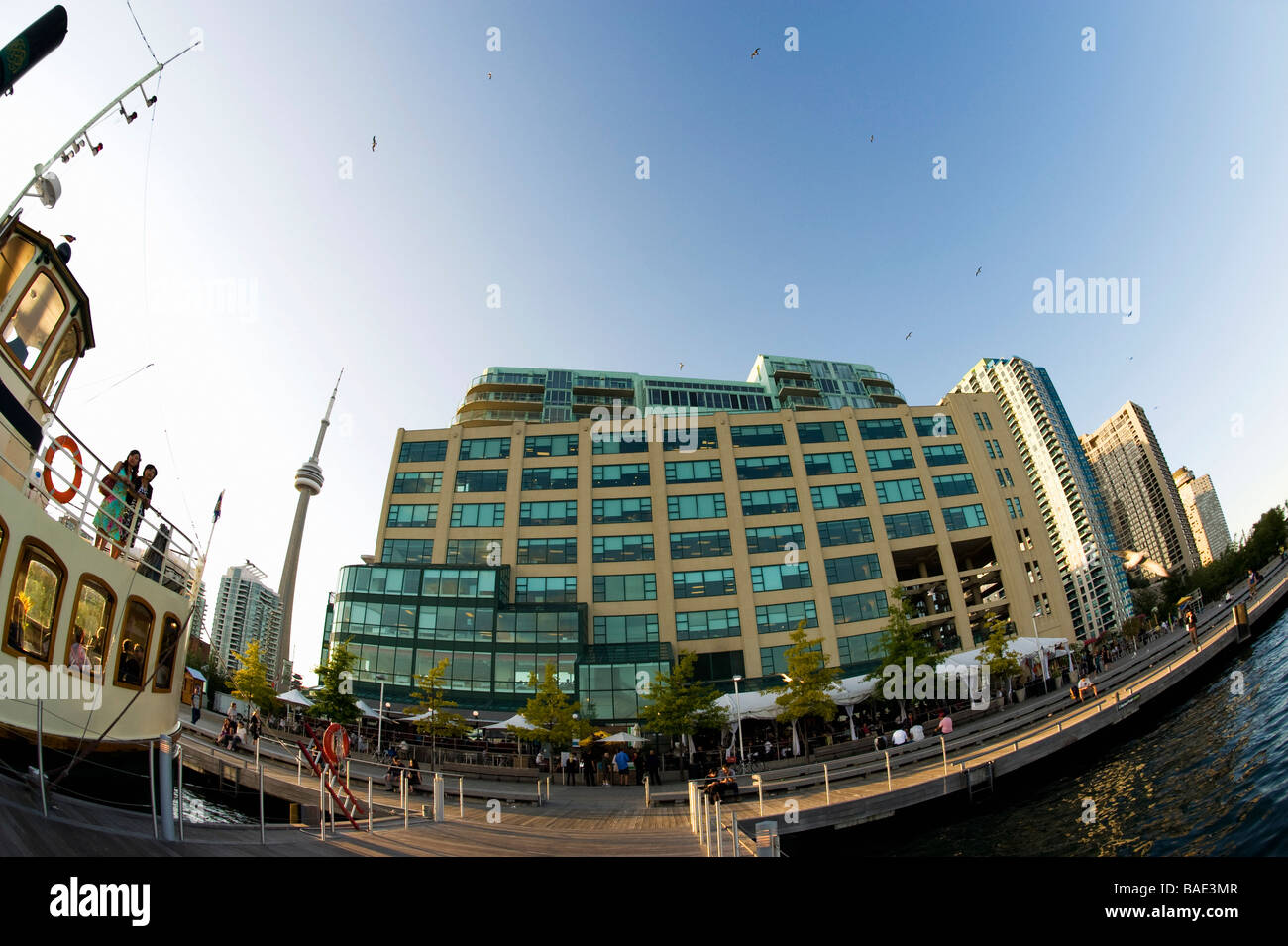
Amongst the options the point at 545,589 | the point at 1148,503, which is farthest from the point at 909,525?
the point at 1148,503

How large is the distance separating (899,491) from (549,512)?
3076 cm

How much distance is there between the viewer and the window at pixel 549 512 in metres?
49.2

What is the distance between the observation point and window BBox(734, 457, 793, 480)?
51.3 meters

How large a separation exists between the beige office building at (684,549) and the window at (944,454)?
7.1 inches

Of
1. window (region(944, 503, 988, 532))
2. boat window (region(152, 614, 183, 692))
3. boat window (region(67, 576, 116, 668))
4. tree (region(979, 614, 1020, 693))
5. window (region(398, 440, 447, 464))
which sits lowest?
tree (region(979, 614, 1020, 693))

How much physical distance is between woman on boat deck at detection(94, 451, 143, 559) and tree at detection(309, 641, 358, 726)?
25.0 m

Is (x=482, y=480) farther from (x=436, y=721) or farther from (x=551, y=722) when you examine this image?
(x=551, y=722)

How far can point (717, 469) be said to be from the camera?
169ft

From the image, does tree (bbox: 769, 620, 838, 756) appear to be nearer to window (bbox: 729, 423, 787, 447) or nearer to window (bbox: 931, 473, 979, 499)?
window (bbox: 729, 423, 787, 447)

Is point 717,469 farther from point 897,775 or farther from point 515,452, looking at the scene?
point 897,775

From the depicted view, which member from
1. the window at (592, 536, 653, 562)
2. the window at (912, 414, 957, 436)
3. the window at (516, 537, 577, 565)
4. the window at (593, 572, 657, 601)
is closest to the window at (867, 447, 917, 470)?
the window at (912, 414, 957, 436)
